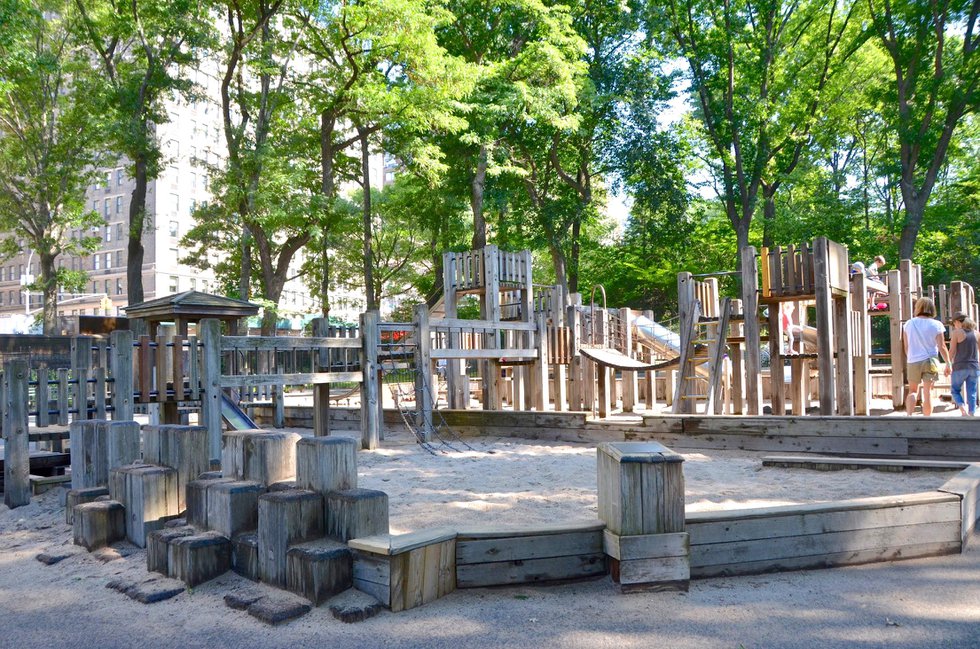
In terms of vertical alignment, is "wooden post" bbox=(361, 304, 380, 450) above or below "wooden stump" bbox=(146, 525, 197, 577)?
above

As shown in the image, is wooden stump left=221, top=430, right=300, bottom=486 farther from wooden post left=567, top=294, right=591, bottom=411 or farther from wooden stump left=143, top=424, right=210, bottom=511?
wooden post left=567, top=294, right=591, bottom=411

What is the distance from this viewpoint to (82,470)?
613cm

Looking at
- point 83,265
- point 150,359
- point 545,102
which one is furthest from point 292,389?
point 83,265

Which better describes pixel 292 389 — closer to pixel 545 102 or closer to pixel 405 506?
pixel 545 102

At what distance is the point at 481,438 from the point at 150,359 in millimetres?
5230

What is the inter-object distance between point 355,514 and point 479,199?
23.2 meters

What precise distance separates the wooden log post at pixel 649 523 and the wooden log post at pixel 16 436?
233 inches

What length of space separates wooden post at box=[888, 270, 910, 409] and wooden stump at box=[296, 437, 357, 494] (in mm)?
12020

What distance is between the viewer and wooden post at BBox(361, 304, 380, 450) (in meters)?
11.6

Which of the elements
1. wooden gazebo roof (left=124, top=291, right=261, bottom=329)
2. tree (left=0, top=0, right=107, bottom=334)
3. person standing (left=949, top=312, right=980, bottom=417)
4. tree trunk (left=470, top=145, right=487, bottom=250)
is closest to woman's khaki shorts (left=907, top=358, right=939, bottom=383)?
person standing (left=949, top=312, right=980, bottom=417)

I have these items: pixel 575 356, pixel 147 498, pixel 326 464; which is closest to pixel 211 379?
pixel 147 498

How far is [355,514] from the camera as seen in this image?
421cm

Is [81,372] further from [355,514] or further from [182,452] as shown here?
[355,514]

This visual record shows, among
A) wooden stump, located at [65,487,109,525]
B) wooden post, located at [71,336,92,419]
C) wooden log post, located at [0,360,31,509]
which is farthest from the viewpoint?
wooden post, located at [71,336,92,419]
